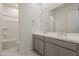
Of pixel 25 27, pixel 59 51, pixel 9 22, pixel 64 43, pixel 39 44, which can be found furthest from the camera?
pixel 9 22

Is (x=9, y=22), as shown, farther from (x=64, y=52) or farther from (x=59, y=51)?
(x=64, y=52)

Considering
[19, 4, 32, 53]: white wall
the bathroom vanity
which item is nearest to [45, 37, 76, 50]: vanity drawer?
the bathroom vanity

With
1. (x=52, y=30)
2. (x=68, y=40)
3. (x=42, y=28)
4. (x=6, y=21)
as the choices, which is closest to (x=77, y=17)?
(x=68, y=40)

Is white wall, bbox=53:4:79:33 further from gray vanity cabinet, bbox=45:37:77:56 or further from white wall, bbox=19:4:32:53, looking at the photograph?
white wall, bbox=19:4:32:53

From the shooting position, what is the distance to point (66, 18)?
242cm

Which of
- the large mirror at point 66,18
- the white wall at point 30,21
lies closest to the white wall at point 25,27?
the white wall at point 30,21

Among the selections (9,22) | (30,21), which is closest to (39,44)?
(30,21)

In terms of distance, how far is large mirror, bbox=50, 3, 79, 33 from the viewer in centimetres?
212

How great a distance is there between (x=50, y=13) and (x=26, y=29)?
3.65 feet

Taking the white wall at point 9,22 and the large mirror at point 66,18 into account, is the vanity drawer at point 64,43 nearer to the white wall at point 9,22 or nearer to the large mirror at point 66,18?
the large mirror at point 66,18

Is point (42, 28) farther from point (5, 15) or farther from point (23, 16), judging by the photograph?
point (5, 15)

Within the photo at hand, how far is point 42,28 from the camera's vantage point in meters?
3.73

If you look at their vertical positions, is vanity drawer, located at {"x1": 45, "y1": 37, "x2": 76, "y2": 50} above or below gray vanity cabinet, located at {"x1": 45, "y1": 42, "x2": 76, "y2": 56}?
above

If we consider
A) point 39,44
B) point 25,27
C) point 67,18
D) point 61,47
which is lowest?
point 39,44
